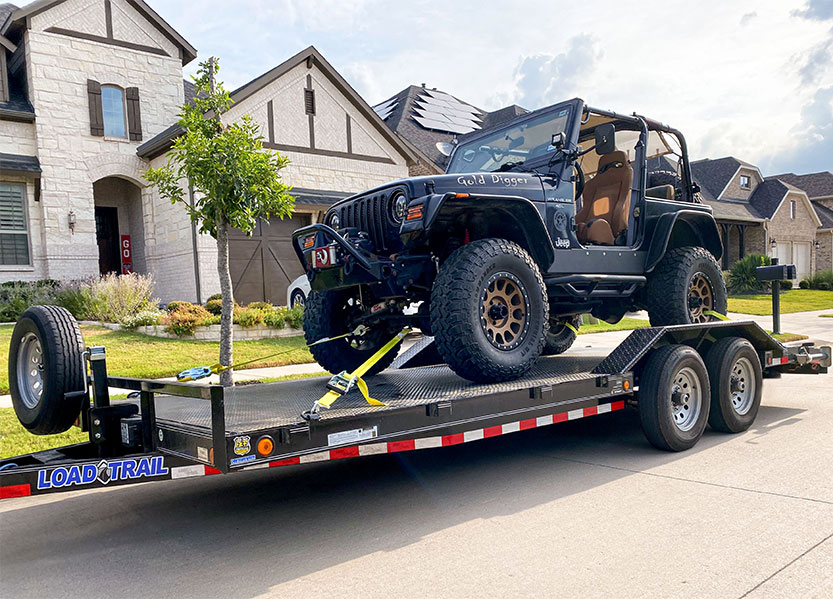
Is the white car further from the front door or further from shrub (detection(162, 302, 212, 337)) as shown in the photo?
the front door

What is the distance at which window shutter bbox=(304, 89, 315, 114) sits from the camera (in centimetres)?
1891

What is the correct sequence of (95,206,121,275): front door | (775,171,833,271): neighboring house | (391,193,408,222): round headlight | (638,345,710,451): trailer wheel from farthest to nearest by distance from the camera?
(775,171,833,271): neighboring house < (95,206,121,275): front door < (638,345,710,451): trailer wheel < (391,193,408,222): round headlight

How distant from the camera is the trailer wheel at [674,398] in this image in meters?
5.30

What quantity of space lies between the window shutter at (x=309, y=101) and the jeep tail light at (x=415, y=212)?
50.1 ft

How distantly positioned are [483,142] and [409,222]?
2.40 metres

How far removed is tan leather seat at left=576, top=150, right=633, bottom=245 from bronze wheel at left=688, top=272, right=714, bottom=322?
36.4 inches

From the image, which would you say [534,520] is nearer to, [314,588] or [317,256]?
[314,588]

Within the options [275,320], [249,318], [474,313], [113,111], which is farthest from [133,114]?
[474,313]

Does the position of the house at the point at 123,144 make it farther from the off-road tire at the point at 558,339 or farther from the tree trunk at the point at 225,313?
the off-road tire at the point at 558,339

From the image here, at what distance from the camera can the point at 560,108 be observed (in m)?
6.05

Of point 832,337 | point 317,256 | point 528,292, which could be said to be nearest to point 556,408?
point 528,292

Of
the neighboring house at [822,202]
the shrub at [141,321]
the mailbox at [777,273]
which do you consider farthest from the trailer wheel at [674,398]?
the neighboring house at [822,202]

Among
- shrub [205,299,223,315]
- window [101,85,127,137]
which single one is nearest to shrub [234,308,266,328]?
shrub [205,299,223,315]

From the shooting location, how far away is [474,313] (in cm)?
462
